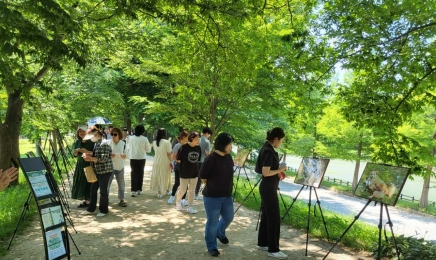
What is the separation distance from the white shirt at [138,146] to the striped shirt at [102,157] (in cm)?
203

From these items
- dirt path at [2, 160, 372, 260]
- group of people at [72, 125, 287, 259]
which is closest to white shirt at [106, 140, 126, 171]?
group of people at [72, 125, 287, 259]

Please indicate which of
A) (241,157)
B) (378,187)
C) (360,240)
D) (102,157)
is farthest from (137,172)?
(378,187)

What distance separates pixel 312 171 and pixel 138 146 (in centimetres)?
481

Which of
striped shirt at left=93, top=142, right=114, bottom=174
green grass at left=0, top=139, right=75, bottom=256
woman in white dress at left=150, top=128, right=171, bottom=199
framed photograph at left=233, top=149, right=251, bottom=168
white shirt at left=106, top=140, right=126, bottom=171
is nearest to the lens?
green grass at left=0, top=139, right=75, bottom=256

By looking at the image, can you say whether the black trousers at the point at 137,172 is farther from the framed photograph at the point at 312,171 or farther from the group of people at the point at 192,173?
the framed photograph at the point at 312,171

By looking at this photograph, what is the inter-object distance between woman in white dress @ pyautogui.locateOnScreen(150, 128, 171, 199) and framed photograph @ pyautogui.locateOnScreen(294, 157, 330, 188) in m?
4.14

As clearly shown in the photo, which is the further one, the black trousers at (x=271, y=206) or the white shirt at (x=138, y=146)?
the white shirt at (x=138, y=146)

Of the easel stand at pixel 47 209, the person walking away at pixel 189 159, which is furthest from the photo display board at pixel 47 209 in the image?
the person walking away at pixel 189 159

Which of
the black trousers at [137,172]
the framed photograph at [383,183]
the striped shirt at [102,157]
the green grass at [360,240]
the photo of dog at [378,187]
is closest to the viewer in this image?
the framed photograph at [383,183]

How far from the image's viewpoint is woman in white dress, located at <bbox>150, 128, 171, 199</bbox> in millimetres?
9016

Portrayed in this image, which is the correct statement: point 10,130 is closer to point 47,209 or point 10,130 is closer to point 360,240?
point 47,209

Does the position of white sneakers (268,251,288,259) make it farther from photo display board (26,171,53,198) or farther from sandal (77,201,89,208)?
sandal (77,201,89,208)

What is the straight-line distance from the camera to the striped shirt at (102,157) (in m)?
6.57

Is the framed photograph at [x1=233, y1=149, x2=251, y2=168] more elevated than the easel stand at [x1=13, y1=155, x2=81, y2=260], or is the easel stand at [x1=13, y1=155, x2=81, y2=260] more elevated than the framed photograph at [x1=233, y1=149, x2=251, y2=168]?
the framed photograph at [x1=233, y1=149, x2=251, y2=168]
